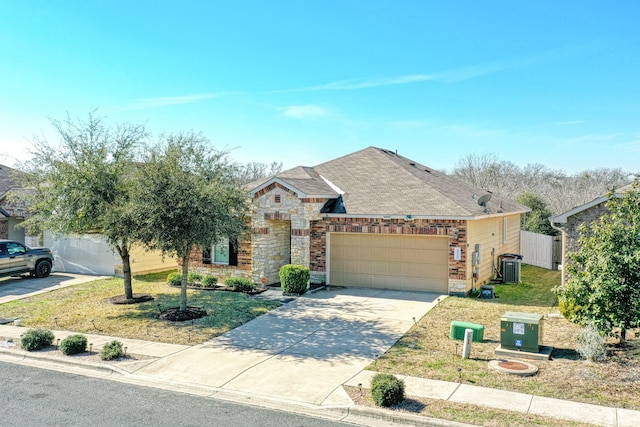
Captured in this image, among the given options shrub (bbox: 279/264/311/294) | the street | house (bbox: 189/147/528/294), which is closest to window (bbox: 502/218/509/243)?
house (bbox: 189/147/528/294)

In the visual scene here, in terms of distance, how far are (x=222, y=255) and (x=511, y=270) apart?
39.7ft

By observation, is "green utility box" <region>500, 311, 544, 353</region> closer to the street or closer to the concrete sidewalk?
the concrete sidewalk

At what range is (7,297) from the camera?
17.4 metres

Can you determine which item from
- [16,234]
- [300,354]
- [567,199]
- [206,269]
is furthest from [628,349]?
[567,199]

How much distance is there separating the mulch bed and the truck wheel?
6.06 meters

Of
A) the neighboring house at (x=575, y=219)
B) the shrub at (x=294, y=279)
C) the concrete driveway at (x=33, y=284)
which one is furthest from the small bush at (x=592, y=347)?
the concrete driveway at (x=33, y=284)

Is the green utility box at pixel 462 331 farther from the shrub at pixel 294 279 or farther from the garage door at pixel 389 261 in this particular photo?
the shrub at pixel 294 279

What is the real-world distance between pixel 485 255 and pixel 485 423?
13362 millimetres

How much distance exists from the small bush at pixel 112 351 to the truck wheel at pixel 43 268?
1230 centimetres

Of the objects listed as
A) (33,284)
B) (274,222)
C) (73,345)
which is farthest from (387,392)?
(33,284)

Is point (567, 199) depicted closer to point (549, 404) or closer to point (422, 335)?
point (422, 335)

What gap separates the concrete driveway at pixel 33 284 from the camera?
17.9 metres

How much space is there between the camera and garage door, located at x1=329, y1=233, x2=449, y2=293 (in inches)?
699

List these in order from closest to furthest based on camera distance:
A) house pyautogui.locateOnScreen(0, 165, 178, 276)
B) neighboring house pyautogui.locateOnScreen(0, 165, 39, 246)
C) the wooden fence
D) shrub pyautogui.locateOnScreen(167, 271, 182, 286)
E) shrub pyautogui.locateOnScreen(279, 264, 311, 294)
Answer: shrub pyautogui.locateOnScreen(279, 264, 311, 294)
shrub pyautogui.locateOnScreen(167, 271, 182, 286)
house pyautogui.locateOnScreen(0, 165, 178, 276)
neighboring house pyautogui.locateOnScreen(0, 165, 39, 246)
the wooden fence
